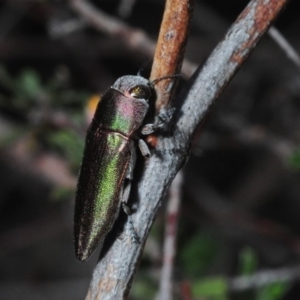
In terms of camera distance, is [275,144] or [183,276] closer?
[183,276]

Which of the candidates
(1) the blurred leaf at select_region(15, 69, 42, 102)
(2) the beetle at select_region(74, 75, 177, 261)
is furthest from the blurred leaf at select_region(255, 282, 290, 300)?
(1) the blurred leaf at select_region(15, 69, 42, 102)

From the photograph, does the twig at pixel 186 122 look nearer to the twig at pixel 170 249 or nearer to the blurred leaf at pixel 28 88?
the twig at pixel 170 249

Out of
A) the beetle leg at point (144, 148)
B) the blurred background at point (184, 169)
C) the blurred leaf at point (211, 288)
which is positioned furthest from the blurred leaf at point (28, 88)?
the beetle leg at point (144, 148)

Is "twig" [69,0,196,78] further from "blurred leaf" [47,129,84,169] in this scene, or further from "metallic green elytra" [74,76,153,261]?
"metallic green elytra" [74,76,153,261]

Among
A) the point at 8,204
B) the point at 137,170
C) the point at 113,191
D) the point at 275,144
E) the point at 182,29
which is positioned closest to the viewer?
the point at 182,29

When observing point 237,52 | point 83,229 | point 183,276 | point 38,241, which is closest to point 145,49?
point 183,276

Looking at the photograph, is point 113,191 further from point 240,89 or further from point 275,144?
point 240,89
